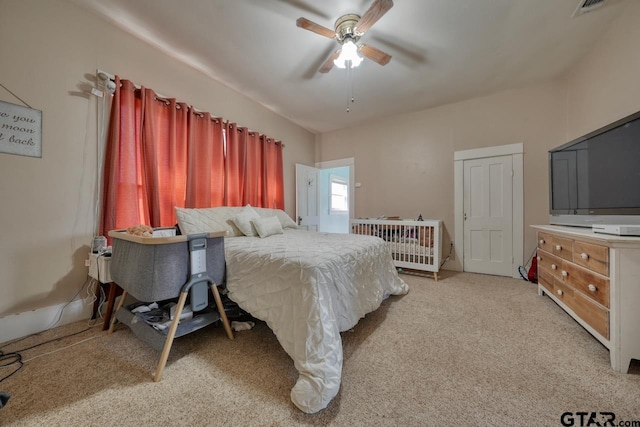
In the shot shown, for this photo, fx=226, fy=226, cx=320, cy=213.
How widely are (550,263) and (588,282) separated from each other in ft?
2.26

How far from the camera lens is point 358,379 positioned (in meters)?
1.27

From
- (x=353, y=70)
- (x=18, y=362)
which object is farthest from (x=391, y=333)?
(x=353, y=70)

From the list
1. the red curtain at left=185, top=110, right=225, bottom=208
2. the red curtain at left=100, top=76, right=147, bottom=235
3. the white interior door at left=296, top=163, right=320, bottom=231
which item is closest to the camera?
the red curtain at left=100, top=76, right=147, bottom=235

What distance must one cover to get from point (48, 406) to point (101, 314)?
3.60 feet

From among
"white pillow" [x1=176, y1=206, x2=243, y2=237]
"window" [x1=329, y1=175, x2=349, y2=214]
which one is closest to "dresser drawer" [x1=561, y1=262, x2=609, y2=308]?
"white pillow" [x1=176, y1=206, x2=243, y2=237]

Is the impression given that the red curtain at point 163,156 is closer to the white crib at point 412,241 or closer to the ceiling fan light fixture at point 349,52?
the ceiling fan light fixture at point 349,52

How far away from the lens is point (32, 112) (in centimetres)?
173

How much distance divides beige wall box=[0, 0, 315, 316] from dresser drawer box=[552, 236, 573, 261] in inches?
157

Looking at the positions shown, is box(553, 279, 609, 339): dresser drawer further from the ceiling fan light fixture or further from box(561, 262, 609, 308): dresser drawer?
the ceiling fan light fixture

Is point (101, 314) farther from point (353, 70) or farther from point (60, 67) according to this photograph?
point (353, 70)

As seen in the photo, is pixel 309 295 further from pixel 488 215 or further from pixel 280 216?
pixel 488 215

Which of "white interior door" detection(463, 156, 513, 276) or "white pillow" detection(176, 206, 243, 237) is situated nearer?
"white pillow" detection(176, 206, 243, 237)

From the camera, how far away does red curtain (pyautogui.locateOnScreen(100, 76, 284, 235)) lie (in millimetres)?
2062

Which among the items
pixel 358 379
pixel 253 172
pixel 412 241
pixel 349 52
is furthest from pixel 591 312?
pixel 253 172
